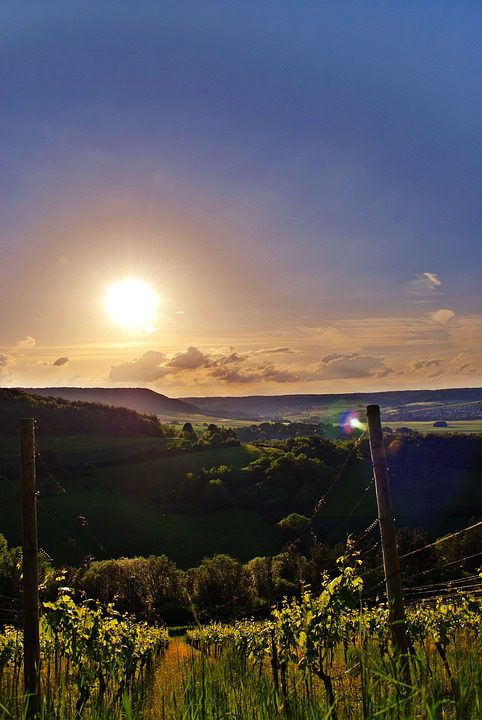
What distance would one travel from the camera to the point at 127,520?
262 feet

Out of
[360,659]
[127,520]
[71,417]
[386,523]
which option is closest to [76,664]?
[360,659]

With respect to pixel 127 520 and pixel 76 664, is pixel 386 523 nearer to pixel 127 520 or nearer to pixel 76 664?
pixel 76 664

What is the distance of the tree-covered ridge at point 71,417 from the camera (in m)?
118

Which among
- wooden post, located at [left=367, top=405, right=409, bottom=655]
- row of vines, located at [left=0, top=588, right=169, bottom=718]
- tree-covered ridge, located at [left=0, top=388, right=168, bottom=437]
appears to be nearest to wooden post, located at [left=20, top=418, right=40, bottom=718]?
row of vines, located at [left=0, top=588, right=169, bottom=718]

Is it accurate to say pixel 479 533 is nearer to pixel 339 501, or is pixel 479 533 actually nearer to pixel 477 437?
pixel 339 501

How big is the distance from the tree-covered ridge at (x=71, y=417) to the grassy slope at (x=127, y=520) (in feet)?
47.3

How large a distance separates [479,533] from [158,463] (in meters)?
62.8

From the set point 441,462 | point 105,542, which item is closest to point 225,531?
point 105,542

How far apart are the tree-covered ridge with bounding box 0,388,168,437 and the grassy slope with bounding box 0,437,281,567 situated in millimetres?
14421

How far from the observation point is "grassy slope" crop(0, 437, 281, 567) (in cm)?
7106

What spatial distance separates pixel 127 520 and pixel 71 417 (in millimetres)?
49299

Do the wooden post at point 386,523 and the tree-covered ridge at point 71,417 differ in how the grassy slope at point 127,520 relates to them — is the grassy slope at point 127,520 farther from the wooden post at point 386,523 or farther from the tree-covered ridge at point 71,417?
the wooden post at point 386,523

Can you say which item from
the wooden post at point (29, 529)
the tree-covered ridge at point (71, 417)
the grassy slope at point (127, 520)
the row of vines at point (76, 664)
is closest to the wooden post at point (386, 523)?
the row of vines at point (76, 664)

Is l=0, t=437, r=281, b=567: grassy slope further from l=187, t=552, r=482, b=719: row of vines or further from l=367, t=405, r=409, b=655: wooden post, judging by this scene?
l=367, t=405, r=409, b=655: wooden post
